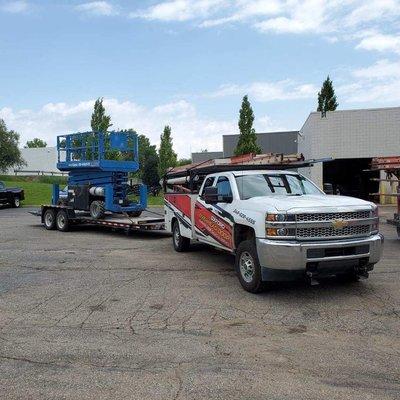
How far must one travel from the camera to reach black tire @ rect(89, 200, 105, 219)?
1577cm

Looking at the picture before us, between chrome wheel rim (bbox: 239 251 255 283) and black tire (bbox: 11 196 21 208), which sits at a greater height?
black tire (bbox: 11 196 21 208)

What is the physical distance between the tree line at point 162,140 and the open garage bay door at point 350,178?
3975 mm

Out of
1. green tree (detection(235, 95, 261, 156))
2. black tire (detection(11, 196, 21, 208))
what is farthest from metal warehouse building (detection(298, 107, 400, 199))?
black tire (detection(11, 196, 21, 208))

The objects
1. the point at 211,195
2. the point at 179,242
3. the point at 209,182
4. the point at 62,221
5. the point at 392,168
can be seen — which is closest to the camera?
the point at 211,195

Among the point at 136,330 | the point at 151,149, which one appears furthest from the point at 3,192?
the point at 151,149

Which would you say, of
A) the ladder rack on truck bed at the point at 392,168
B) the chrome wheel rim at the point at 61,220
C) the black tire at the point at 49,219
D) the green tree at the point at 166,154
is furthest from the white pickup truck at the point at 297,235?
the green tree at the point at 166,154

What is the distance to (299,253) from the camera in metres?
6.91

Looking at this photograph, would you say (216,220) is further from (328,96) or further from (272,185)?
(328,96)

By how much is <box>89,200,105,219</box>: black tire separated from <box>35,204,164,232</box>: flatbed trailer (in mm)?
136

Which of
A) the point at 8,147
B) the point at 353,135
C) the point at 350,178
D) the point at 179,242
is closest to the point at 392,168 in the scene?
the point at 179,242

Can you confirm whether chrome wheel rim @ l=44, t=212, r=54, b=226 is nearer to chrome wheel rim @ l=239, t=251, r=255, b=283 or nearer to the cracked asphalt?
the cracked asphalt

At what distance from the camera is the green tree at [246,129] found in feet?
141

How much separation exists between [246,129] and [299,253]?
37.3 meters

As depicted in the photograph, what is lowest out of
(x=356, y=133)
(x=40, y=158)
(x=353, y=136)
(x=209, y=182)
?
(x=209, y=182)
